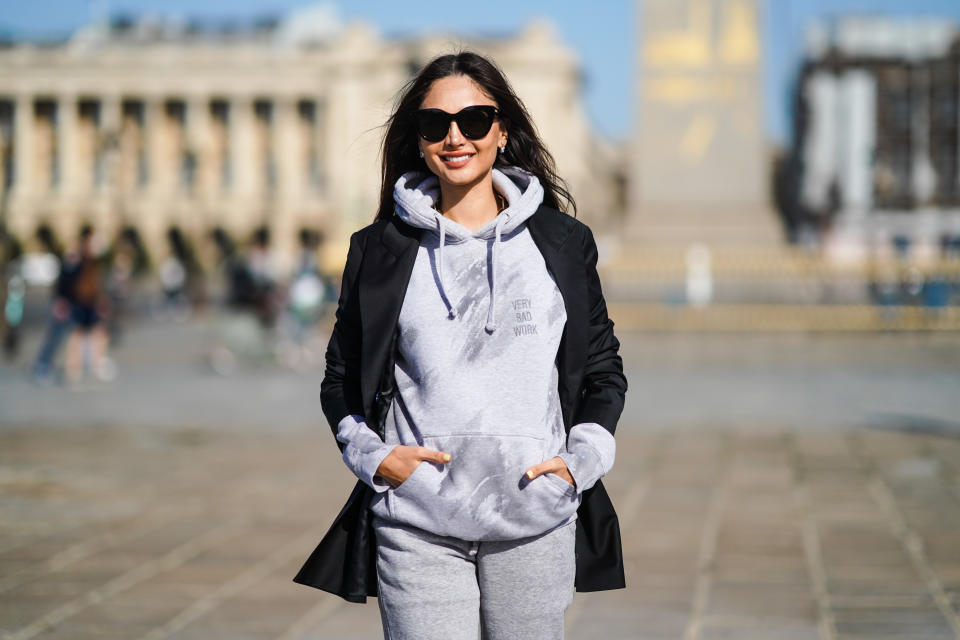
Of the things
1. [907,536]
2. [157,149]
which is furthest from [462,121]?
[157,149]

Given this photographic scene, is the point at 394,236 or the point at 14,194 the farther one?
the point at 14,194

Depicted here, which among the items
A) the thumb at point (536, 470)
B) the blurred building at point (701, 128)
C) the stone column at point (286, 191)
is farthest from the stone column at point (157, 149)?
the thumb at point (536, 470)

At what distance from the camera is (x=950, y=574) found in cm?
575

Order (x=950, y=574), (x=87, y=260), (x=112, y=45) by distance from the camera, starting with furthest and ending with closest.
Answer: (x=112, y=45), (x=87, y=260), (x=950, y=574)

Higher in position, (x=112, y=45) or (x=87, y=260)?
(x=112, y=45)

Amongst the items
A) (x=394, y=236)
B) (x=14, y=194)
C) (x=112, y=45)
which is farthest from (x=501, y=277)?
(x=112, y=45)

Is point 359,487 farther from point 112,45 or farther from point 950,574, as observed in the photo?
point 112,45

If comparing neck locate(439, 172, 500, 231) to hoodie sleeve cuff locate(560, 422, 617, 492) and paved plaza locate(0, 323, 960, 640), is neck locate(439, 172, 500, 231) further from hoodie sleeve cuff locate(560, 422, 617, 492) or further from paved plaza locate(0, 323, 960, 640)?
paved plaza locate(0, 323, 960, 640)

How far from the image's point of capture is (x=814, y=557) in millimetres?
6105

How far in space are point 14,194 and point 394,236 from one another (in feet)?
339

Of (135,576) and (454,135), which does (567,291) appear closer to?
(454,135)

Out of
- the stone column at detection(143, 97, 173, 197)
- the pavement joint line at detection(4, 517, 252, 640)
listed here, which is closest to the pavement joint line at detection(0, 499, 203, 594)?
the pavement joint line at detection(4, 517, 252, 640)

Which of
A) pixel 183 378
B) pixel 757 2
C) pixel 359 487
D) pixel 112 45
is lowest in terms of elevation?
pixel 183 378

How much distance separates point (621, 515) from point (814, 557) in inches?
51.2
